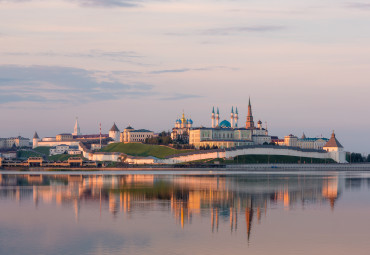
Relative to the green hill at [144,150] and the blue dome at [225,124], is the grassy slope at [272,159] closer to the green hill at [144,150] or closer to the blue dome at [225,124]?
the green hill at [144,150]

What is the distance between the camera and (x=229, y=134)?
16338cm

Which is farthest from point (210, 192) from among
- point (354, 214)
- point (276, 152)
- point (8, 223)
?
point (276, 152)

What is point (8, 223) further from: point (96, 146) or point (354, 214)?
point (96, 146)

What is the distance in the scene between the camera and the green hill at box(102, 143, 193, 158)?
144 m

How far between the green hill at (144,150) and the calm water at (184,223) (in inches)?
3998

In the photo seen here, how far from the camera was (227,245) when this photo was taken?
22141 millimetres

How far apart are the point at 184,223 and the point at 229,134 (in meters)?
136

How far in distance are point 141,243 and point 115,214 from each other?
806 cm

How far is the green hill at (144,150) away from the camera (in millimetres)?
144087

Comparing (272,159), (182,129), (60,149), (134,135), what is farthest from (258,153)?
(60,149)

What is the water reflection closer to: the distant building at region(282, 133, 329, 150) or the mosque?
the mosque

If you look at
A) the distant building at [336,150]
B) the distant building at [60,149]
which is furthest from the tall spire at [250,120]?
the distant building at [60,149]

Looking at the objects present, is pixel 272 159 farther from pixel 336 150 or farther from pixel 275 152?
pixel 336 150

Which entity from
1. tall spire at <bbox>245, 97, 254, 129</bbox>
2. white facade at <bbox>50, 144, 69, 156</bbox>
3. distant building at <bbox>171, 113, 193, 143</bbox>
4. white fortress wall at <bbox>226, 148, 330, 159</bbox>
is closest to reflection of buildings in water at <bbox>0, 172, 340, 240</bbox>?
white fortress wall at <bbox>226, 148, 330, 159</bbox>
